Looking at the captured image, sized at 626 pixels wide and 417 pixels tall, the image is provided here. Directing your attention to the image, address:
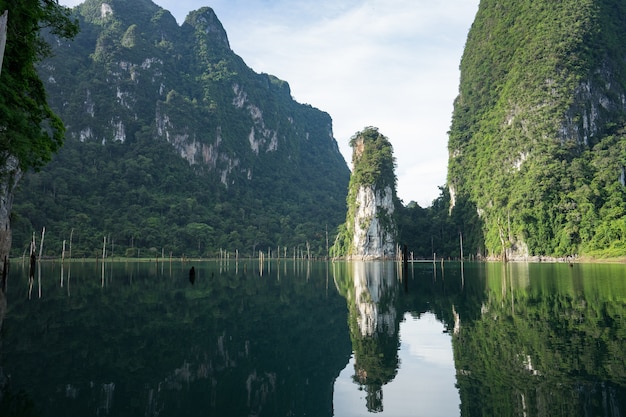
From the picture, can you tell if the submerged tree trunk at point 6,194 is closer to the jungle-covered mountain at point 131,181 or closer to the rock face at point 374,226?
the jungle-covered mountain at point 131,181

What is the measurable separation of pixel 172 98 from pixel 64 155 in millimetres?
64225

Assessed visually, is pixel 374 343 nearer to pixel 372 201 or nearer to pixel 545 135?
pixel 545 135

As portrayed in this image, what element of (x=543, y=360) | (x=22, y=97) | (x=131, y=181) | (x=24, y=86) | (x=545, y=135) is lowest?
(x=543, y=360)

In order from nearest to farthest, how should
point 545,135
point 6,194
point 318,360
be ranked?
point 318,360, point 6,194, point 545,135

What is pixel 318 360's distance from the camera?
39.1 feet

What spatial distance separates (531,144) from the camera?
101 meters

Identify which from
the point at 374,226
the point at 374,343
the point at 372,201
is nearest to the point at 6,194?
the point at 374,343

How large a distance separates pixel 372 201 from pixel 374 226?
7.48 metres

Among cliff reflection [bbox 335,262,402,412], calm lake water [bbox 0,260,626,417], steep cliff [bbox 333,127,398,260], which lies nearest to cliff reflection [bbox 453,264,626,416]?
calm lake water [bbox 0,260,626,417]

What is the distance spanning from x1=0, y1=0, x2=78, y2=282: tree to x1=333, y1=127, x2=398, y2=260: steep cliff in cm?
10770

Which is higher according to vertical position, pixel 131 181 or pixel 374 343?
pixel 131 181

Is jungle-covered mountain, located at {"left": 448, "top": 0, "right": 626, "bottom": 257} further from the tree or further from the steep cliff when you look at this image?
the tree

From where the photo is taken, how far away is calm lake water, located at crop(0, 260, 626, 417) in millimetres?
8000

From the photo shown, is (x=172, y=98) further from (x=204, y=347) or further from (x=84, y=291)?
(x=204, y=347)
